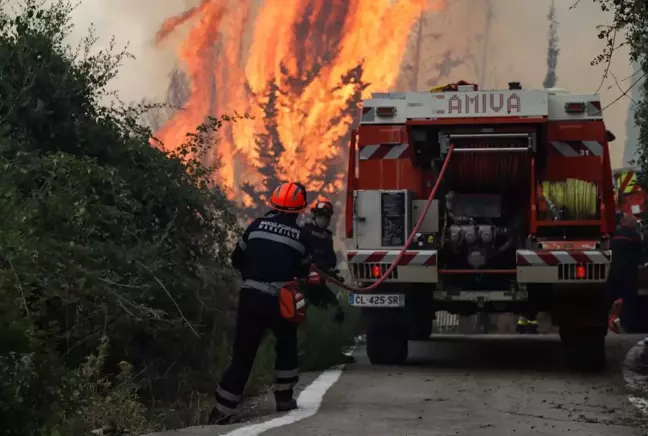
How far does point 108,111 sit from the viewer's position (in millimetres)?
12375

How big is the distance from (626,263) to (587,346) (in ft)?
21.7

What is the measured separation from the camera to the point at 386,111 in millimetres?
12195

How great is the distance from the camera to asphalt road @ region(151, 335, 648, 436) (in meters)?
7.36

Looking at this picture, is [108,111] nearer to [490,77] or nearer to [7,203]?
[7,203]

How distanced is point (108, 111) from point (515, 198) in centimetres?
461

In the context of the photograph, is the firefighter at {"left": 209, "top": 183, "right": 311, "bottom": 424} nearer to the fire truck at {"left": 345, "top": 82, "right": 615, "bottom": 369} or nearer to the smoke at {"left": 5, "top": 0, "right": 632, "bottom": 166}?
the fire truck at {"left": 345, "top": 82, "right": 615, "bottom": 369}

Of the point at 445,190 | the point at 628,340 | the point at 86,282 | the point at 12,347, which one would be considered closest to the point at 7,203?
the point at 86,282

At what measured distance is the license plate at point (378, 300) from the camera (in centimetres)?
1177

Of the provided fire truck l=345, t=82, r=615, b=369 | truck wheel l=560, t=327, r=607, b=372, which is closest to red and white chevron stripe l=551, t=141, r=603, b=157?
fire truck l=345, t=82, r=615, b=369

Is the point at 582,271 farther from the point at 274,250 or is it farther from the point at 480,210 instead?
the point at 274,250

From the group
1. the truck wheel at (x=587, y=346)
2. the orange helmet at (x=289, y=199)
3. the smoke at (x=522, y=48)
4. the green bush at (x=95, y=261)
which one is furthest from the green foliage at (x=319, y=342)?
the smoke at (x=522, y=48)

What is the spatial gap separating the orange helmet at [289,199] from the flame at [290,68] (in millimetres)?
23253

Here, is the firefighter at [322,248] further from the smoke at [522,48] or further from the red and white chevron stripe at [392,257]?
the smoke at [522,48]

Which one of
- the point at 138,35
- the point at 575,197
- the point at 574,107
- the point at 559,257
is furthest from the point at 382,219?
the point at 138,35
